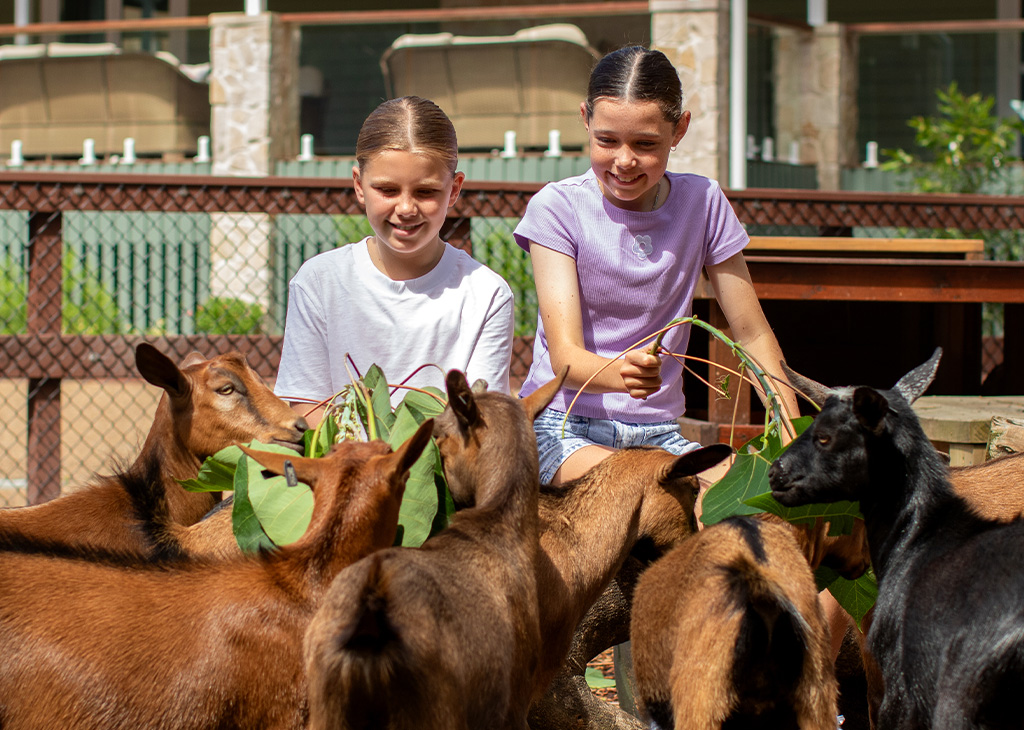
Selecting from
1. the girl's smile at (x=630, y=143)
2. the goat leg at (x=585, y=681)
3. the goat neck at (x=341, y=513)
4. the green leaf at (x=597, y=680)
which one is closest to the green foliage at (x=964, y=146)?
the green leaf at (x=597, y=680)

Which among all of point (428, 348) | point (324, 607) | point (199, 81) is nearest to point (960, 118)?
point (199, 81)

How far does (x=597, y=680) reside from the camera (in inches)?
219

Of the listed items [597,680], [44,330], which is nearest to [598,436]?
[597,680]

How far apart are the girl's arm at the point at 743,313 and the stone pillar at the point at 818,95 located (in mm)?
11221

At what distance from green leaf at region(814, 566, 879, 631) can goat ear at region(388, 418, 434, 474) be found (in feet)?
4.98

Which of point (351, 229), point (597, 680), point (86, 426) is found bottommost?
point (597, 680)

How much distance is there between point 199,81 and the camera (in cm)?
1494

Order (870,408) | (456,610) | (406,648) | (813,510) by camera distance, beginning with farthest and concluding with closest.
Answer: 1. (813,510)
2. (870,408)
3. (456,610)
4. (406,648)

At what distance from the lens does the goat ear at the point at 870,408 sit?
2592mm

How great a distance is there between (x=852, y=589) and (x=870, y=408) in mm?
943

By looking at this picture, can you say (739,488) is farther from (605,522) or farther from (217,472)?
(217,472)

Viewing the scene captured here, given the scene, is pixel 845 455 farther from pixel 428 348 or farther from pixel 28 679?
pixel 28 679

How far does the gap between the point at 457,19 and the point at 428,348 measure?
35.4 feet

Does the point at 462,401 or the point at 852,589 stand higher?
the point at 462,401
